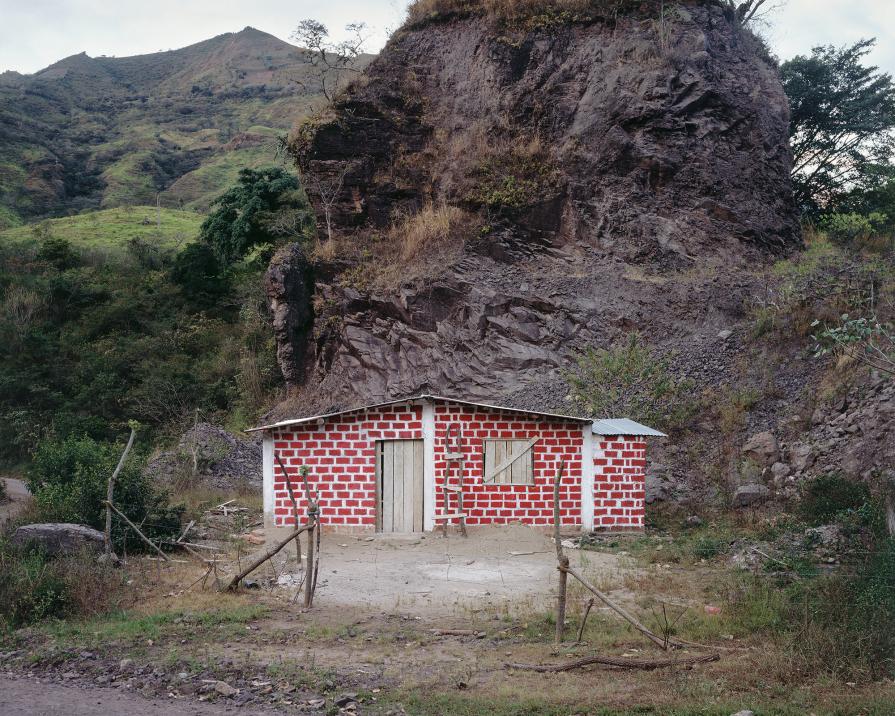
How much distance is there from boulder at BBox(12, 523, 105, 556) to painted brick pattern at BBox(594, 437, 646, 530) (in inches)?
355

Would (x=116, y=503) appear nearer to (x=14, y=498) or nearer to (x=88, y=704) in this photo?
(x=88, y=704)

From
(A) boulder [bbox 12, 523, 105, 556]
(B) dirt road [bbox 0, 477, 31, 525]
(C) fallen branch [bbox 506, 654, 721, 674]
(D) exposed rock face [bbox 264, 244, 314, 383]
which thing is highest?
(D) exposed rock face [bbox 264, 244, 314, 383]

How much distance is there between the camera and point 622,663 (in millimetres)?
8359

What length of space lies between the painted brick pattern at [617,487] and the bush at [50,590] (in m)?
8.85

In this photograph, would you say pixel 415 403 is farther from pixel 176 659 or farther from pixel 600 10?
pixel 600 10

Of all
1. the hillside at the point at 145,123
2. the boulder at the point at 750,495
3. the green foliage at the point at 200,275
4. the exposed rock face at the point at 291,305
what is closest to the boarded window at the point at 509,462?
the boulder at the point at 750,495

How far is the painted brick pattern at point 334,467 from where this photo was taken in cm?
1612

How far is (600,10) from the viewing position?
91.0 feet

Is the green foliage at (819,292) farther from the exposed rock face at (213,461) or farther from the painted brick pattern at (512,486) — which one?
the exposed rock face at (213,461)

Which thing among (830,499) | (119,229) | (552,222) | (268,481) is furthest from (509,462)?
(119,229)

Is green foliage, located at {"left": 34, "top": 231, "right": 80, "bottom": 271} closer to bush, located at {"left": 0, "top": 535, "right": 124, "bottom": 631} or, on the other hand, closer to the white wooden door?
the white wooden door

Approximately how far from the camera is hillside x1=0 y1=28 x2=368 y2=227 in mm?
62250

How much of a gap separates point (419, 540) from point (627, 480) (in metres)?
4.27

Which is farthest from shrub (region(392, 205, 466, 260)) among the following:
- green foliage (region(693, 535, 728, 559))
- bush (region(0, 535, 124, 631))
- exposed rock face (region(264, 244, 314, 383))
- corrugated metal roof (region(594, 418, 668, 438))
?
bush (region(0, 535, 124, 631))
